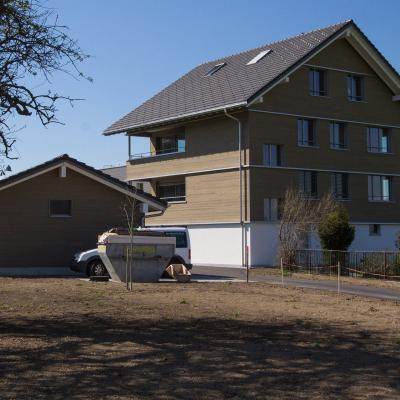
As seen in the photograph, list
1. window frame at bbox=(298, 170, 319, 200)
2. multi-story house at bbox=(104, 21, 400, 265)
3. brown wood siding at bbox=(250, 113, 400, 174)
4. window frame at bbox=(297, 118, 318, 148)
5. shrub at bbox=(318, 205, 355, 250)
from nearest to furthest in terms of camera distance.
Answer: shrub at bbox=(318, 205, 355, 250)
multi-story house at bbox=(104, 21, 400, 265)
brown wood siding at bbox=(250, 113, 400, 174)
window frame at bbox=(298, 170, 319, 200)
window frame at bbox=(297, 118, 318, 148)

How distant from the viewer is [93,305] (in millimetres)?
16141

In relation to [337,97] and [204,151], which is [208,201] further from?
[337,97]

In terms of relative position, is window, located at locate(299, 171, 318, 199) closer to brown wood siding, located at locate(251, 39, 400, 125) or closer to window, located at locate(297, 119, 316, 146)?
window, located at locate(297, 119, 316, 146)

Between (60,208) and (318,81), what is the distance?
19520 millimetres

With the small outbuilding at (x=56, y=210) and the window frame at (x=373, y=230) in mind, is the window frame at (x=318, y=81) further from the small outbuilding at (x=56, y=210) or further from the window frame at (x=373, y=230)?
the small outbuilding at (x=56, y=210)

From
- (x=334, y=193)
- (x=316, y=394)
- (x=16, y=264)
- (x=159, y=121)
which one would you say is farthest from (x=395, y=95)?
(x=316, y=394)

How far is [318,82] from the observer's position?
139 ft

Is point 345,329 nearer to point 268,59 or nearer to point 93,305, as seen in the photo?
point 93,305

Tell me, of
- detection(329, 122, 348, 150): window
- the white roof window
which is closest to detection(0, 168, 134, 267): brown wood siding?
the white roof window

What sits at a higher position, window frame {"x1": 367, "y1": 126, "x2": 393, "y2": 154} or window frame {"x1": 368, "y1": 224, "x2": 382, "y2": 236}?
window frame {"x1": 367, "y1": 126, "x2": 393, "y2": 154}

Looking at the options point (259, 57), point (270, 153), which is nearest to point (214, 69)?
point (259, 57)

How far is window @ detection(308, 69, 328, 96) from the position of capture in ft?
138

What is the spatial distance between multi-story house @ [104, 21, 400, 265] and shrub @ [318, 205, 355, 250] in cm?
366

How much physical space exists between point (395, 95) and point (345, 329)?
115ft
